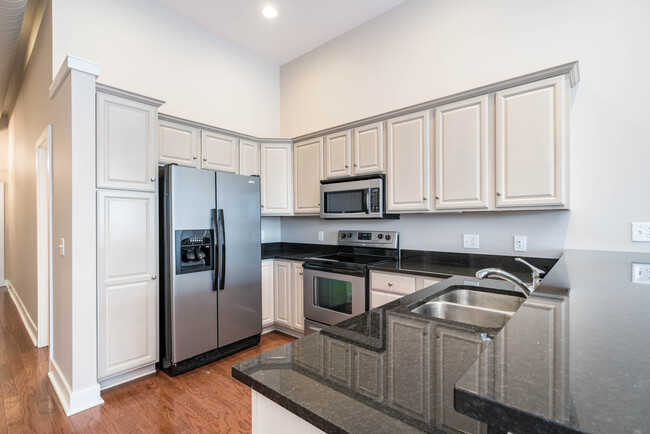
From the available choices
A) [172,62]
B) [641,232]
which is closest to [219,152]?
[172,62]

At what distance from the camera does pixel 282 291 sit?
3.38 meters

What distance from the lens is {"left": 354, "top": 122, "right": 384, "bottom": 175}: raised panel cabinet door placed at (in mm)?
2916

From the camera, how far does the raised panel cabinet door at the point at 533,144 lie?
200 centimetres

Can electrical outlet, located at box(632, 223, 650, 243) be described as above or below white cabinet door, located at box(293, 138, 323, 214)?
below

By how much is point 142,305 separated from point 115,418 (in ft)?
2.49

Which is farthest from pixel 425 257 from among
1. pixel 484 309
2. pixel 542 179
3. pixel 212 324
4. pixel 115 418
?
pixel 115 418

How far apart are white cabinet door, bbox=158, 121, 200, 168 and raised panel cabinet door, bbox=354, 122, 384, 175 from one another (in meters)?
1.59

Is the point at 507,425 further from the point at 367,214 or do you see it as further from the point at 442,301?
the point at 367,214

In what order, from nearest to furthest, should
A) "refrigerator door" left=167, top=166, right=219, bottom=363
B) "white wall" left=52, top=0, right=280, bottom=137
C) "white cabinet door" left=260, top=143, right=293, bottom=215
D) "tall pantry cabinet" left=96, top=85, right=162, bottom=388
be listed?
"tall pantry cabinet" left=96, top=85, right=162, bottom=388 < "refrigerator door" left=167, top=166, right=219, bottom=363 < "white wall" left=52, top=0, right=280, bottom=137 < "white cabinet door" left=260, top=143, right=293, bottom=215

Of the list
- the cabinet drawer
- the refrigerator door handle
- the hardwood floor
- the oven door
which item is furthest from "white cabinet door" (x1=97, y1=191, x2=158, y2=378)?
the cabinet drawer

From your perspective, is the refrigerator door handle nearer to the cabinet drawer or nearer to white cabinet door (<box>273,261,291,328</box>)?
white cabinet door (<box>273,261,291,328</box>)

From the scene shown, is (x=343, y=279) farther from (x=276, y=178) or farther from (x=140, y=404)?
(x=140, y=404)

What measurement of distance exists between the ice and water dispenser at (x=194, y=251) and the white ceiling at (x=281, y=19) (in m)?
2.33

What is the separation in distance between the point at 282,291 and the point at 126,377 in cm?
150
